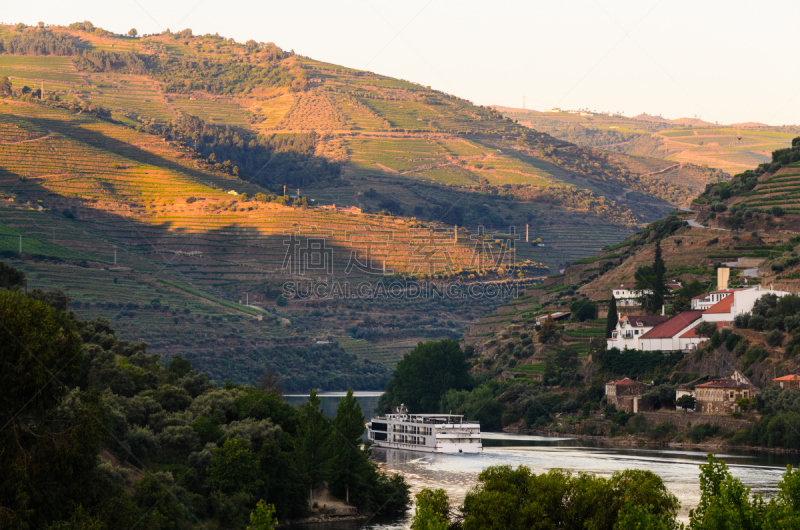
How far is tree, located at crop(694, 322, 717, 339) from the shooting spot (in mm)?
90312

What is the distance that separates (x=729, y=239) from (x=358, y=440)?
232ft

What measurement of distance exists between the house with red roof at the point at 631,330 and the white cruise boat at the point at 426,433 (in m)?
16.0

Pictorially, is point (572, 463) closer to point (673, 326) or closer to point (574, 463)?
point (574, 463)

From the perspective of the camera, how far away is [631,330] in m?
97.1

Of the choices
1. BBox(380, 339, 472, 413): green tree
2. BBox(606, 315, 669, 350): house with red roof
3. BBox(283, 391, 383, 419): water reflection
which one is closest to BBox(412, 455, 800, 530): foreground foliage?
BBox(606, 315, 669, 350): house with red roof

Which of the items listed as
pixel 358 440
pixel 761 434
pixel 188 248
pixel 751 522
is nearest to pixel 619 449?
pixel 761 434

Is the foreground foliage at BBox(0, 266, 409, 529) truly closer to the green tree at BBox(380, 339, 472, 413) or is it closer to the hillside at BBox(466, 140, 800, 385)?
the hillside at BBox(466, 140, 800, 385)

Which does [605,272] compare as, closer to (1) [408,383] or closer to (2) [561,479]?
(1) [408,383]

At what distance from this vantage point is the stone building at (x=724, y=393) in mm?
80188

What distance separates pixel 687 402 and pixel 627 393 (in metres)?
7.31

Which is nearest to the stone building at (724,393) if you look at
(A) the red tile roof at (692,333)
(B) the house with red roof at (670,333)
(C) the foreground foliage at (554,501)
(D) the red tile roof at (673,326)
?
(A) the red tile roof at (692,333)

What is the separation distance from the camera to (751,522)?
27.0 m

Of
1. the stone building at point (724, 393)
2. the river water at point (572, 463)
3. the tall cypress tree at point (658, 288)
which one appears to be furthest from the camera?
the tall cypress tree at point (658, 288)

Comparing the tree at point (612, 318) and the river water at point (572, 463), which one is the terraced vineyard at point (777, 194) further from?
the river water at point (572, 463)
